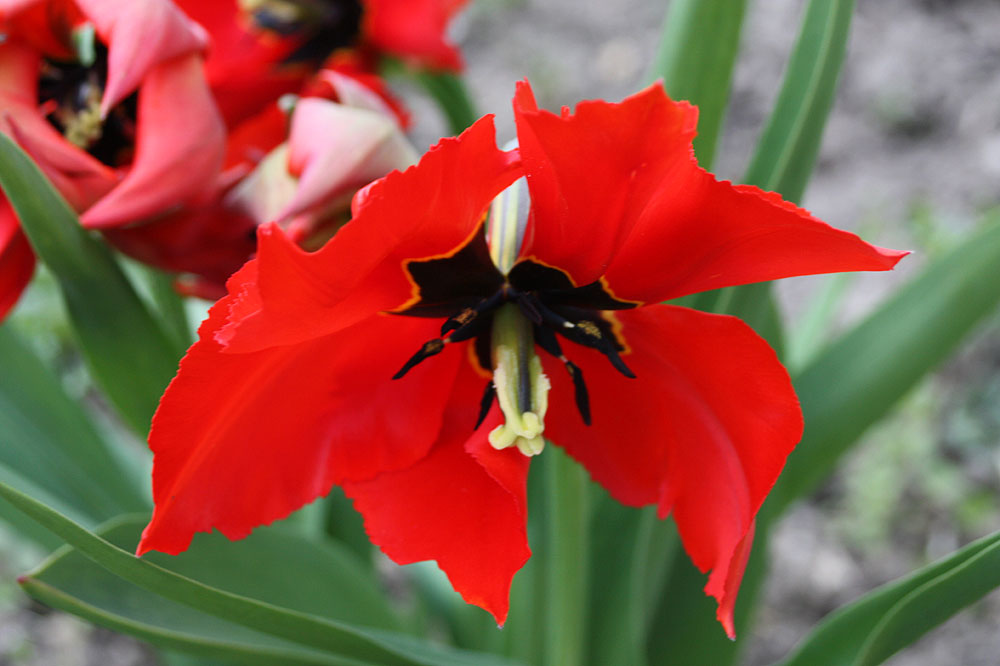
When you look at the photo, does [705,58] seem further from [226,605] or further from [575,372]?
[226,605]

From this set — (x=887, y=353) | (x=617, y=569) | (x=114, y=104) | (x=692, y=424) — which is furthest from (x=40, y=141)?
(x=887, y=353)

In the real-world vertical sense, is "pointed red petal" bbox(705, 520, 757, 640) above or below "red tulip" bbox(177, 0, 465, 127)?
below

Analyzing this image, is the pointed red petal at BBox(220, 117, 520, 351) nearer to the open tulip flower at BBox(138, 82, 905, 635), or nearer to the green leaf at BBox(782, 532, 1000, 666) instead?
the open tulip flower at BBox(138, 82, 905, 635)

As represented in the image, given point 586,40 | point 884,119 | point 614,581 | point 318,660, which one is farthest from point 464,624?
point 586,40

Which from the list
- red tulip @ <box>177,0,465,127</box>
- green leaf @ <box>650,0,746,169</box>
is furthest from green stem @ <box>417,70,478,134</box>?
green leaf @ <box>650,0,746,169</box>

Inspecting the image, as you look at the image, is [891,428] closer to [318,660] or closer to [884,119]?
[884,119]

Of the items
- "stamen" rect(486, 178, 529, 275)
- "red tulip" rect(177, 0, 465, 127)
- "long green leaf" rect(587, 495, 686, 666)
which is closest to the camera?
"stamen" rect(486, 178, 529, 275)

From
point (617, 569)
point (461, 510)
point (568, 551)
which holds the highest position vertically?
point (461, 510)
